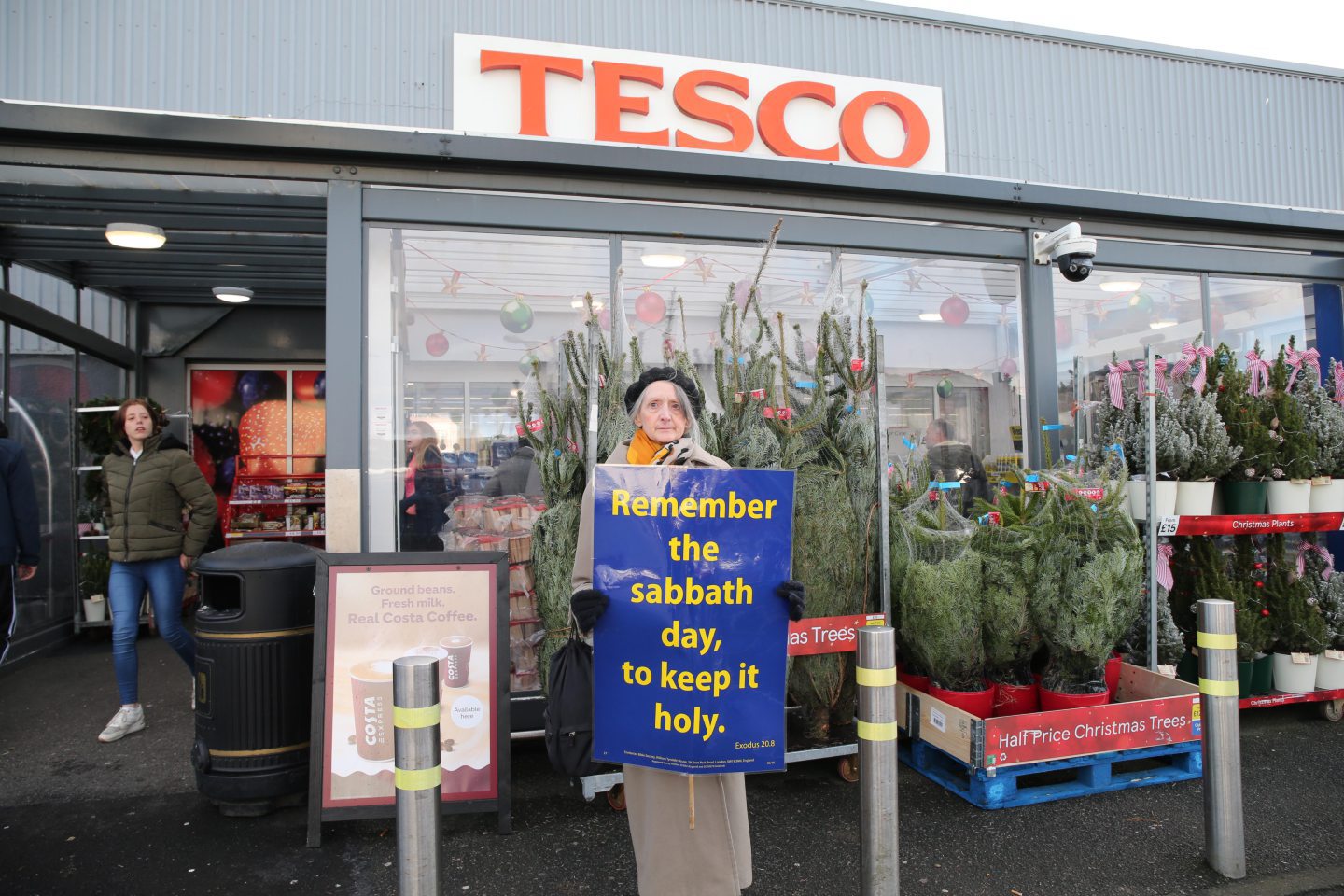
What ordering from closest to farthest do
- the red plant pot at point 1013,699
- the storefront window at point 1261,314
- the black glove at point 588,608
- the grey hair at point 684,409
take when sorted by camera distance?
the black glove at point 588,608 < the grey hair at point 684,409 < the red plant pot at point 1013,699 < the storefront window at point 1261,314

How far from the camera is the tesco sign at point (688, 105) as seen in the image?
5598 millimetres

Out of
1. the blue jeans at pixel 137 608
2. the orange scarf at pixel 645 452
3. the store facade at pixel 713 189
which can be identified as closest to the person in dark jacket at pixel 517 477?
the store facade at pixel 713 189

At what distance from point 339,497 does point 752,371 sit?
2469 millimetres

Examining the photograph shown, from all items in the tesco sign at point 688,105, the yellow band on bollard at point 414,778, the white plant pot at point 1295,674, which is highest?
the tesco sign at point 688,105

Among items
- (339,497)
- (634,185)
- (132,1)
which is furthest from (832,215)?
(132,1)

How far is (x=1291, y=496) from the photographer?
499 cm

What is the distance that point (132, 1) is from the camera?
16.7ft

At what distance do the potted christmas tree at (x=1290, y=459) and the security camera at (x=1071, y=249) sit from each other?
1476 millimetres

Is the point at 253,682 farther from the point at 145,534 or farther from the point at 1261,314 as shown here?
the point at 1261,314

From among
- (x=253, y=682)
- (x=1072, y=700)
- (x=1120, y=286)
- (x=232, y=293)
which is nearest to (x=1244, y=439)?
(x=1120, y=286)

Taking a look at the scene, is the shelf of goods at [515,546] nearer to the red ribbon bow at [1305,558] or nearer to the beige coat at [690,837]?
the beige coat at [690,837]

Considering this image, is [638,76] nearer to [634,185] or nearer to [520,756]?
[634,185]

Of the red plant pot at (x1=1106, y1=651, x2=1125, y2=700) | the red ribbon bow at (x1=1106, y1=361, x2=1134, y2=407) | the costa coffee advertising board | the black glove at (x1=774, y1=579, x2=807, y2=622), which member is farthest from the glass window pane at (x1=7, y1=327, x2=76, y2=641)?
the red ribbon bow at (x1=1106, y1=361, x2=1134, y2=407)

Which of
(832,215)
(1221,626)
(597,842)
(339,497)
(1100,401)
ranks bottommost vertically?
(597,842)
